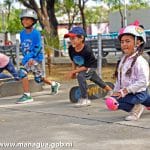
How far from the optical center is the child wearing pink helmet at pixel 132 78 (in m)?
6.53

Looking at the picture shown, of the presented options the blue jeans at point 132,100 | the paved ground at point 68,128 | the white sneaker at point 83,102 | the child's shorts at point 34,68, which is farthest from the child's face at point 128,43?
the child's shorts at point 34,68

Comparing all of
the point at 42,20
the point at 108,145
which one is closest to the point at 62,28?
the point at 42,20

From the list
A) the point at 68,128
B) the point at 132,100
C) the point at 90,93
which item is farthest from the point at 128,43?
the point at 90,93

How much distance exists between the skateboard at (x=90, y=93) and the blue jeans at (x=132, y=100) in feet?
5.80

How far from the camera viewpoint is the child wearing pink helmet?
21.4 feet

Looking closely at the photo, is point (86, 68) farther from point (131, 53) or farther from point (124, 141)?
point (124, 141)

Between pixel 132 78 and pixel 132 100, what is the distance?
31 cm

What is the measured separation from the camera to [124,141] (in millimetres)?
5453

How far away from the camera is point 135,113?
6.63 metres

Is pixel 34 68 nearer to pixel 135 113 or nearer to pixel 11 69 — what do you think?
pixel 11 69

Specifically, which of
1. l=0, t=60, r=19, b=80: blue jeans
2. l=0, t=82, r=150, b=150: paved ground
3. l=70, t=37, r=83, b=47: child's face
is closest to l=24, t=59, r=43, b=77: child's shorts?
l=0, t=60, r=19, b=80: blue jeans

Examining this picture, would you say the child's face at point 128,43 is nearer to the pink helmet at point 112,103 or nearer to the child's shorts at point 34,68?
the pink helmet at point 112,103

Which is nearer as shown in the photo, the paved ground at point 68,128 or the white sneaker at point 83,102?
the paved ground at point 68,128

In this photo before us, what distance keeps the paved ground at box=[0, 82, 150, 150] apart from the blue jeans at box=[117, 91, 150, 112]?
0.21 metres
